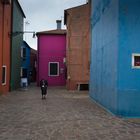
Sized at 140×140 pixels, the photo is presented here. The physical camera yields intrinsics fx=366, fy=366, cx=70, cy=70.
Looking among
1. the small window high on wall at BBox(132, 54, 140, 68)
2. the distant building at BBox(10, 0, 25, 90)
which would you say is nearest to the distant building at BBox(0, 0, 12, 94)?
the distant building at BBox(10, 0, 25, 90)

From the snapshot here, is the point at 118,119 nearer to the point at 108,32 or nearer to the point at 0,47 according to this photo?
the point at 108,32

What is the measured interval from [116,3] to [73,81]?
20240 millimetres

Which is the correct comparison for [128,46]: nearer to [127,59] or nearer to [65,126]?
[127,59]

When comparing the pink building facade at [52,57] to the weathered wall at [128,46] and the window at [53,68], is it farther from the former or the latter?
the weathered wall at [128,46]

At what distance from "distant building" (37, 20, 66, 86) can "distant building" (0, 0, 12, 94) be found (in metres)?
12.7

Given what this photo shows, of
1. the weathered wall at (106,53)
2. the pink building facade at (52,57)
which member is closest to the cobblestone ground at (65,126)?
the weathered wall at (106,53)

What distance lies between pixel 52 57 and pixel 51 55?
26 centimetres

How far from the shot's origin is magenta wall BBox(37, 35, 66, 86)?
136 ft

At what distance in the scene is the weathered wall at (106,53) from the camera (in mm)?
14281

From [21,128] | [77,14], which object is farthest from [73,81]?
[21,128]

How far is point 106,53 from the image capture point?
1648 centimetres

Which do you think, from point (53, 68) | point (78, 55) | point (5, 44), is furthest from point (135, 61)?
point (53, 68)

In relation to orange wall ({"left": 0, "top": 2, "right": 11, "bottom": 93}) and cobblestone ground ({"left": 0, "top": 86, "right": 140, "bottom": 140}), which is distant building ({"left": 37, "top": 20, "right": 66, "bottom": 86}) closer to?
orange wall ({"left": 0, "top": 2, "right": 11, "bottom": 93})

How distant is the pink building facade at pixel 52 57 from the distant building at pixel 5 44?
41.7ft
